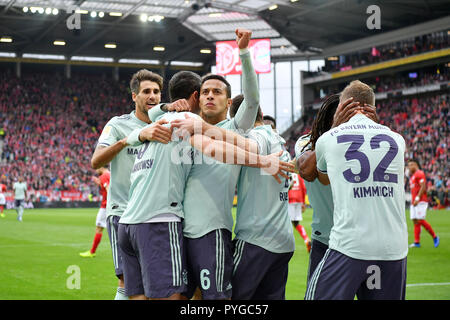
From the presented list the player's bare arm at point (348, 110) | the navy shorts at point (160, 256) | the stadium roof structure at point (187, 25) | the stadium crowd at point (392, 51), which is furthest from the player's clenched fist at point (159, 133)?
the stadium crowd at point (392, 51)

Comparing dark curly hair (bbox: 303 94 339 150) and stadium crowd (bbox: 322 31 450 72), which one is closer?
dark curly hair (bbox: 303 94 339 150)

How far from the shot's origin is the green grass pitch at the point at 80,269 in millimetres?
8812

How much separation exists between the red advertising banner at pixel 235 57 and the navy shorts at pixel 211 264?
3724cm

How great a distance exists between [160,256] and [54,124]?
49.1m

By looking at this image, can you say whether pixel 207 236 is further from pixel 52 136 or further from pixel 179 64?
pixel 179 64

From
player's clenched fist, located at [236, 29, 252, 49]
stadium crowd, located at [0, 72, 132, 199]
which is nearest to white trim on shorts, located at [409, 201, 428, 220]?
player's clenched fist, located at [236, 29, 252, 49]

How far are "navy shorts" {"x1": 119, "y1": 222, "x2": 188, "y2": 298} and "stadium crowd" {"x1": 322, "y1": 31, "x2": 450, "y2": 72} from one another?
4167 centimetres

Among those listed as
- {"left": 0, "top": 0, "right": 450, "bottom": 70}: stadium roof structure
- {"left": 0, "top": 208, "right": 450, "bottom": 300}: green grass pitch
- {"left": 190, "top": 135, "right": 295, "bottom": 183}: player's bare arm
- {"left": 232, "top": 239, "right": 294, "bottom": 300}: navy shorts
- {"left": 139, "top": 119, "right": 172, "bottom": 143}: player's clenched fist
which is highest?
{"left": 0, "top": 0, "right": 450, "bottom": 70}: stadium roof structure

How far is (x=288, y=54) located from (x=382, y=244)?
166 ft

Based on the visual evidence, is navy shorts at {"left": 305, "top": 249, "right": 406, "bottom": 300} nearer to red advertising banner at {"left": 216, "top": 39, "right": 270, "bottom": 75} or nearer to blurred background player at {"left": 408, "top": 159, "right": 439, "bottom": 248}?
blurred background player at {"left": 408, "top": 159, "right": 439, "bottom": 248}

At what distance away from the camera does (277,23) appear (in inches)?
1679

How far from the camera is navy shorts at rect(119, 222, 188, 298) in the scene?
4.02m

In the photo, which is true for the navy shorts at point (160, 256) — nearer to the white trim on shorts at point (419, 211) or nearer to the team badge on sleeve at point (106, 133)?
the team badge on sleeve at point (106, 133)
